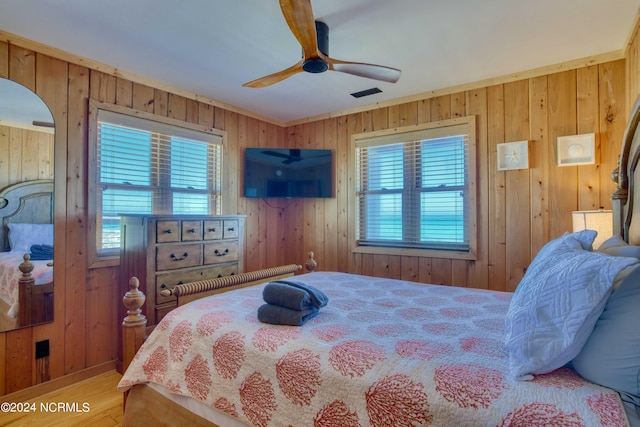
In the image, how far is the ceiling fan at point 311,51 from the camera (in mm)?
1578

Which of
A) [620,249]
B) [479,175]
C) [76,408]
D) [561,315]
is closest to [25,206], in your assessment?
[76,408]

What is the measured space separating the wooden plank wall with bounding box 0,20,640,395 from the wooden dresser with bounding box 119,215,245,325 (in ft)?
1.21

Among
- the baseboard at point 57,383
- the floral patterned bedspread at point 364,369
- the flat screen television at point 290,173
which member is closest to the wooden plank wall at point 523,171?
the flat screen television at point 290,173


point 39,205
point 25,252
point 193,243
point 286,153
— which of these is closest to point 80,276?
point 25,252

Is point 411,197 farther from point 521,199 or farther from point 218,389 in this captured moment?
point 218,389

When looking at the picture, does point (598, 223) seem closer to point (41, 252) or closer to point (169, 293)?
point (169, 293)

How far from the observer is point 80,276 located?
2662 mm

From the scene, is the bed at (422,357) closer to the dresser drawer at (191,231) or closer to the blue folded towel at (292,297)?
the blue folded towel at (292,297)

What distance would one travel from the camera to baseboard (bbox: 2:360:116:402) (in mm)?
2304

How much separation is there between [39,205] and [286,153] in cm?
244

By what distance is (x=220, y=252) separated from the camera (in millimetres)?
2936

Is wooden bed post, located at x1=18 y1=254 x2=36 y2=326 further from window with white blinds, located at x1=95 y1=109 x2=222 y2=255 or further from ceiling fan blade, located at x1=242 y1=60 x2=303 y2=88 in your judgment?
Answer: ceiling fan blade, located at x1=242 y1=60 x2=303 y2=88

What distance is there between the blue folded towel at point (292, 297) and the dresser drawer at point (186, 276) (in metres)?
1.30

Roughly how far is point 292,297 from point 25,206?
2225 millimetres
